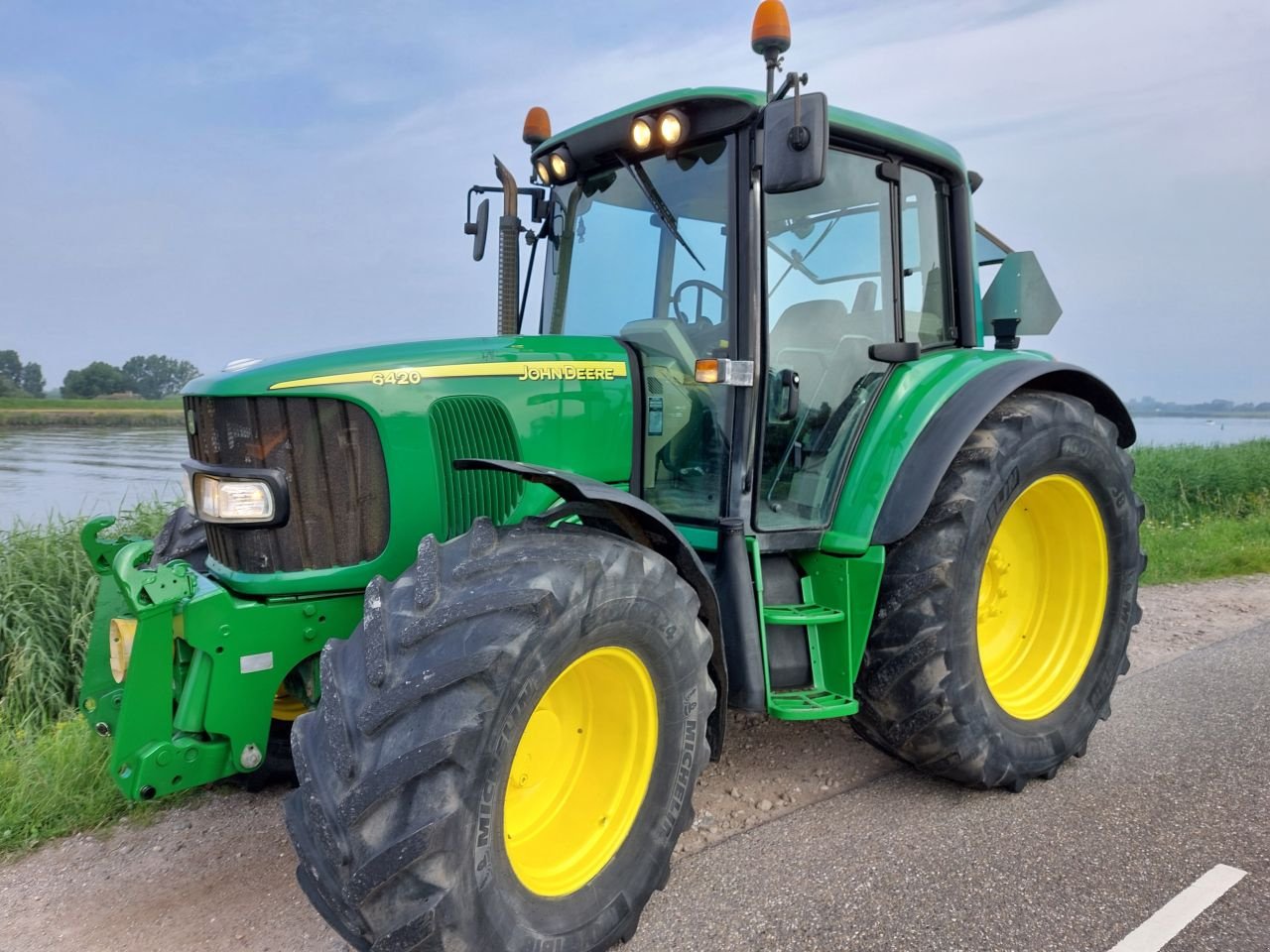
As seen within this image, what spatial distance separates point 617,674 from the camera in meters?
2.38

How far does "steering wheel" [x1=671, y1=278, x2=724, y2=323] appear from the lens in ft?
9.71

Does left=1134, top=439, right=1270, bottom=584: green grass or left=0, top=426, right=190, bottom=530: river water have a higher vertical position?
left=0, top=426, right=190, bottom=530: river water

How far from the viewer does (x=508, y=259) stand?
3.53m

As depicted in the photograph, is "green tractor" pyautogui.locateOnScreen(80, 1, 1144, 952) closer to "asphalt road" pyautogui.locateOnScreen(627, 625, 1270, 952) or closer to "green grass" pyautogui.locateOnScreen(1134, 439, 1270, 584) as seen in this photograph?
"asphalt road" pyautogui.locateOnScreen(627, 625, 1270, 952)

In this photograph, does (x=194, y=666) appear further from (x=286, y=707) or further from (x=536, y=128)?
(x=536, y=128)

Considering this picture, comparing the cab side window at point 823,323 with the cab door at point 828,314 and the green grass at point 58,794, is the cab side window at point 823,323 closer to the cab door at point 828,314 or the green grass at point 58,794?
the cab door at point 828,314

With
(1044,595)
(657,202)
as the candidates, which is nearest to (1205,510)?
(1044,595)

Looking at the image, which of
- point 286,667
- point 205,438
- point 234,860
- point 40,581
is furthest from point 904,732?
point 40,581

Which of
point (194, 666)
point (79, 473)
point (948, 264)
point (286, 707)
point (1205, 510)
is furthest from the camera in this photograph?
point (1205, 510)

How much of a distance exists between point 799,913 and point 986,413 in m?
1.64

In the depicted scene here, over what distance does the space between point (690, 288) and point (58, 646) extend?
3772 millimetres

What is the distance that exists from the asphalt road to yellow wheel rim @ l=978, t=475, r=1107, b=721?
342mm

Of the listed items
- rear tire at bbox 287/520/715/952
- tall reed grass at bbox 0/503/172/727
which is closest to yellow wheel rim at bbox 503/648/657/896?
rear tire at bbox 287/520/715/952

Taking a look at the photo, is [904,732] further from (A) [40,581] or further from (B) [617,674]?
(A) [40,581]
